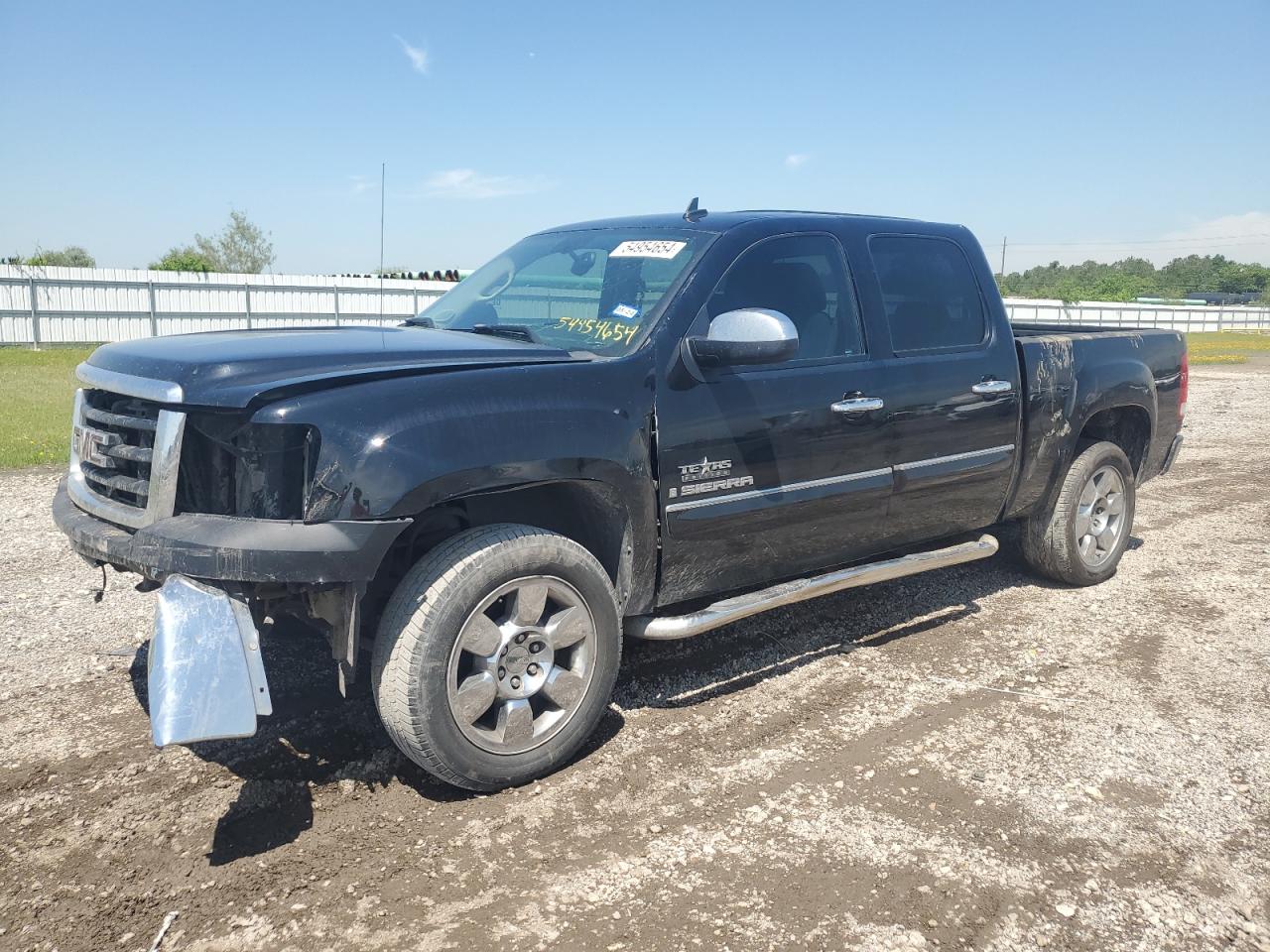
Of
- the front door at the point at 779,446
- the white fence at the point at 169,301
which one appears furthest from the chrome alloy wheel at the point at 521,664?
the white fence at the point at 169,301

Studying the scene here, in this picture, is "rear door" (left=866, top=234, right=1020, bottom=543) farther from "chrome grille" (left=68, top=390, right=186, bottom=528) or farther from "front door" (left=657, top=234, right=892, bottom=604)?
"chrome grille" (left=68, top=390, right=186, bottom=528)

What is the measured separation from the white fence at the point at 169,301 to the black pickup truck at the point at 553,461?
2141cm

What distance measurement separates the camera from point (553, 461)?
10.8 feet

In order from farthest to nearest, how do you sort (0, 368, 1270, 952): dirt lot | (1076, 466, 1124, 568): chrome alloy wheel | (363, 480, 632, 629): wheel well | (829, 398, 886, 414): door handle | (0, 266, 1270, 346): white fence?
(0, 266, 1270, 346): white fence, (1076, 466, 1124, 568): chrome alloy wheel, (829, 398, 886, 414): door handle, (363, 480, 632, 629): wheel well, (0, 368, 1270, 952): dirt lot

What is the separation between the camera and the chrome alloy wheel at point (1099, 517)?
5734mm

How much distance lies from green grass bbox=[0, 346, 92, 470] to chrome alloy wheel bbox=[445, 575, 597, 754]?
7.52m

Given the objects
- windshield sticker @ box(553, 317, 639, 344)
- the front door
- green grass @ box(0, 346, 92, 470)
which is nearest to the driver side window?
the front door

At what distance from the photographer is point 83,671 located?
430 centimetres

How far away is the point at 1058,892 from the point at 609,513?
1.82 m

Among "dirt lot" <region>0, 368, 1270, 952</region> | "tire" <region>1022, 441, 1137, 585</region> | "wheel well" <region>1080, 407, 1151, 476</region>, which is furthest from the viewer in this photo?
"wheel well" <region>1080, 407, 1151, 476</region>

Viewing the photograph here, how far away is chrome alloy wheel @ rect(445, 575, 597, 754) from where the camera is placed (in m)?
3.18

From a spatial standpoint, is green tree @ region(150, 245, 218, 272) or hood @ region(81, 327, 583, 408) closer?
hood @ region(81, 327, 583, 408)

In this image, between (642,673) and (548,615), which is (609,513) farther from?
(642,673)

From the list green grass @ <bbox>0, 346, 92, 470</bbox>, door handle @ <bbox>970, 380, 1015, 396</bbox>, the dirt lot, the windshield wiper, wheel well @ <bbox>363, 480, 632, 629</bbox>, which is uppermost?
the windshield wiper
